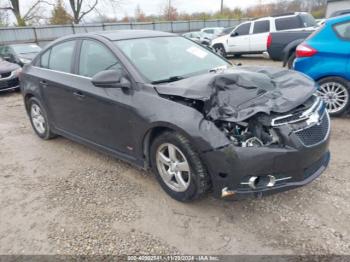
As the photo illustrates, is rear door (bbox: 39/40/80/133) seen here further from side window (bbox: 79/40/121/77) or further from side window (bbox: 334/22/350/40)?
side window (bbox: 334/22/350/40)

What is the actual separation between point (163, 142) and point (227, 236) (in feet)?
3.36

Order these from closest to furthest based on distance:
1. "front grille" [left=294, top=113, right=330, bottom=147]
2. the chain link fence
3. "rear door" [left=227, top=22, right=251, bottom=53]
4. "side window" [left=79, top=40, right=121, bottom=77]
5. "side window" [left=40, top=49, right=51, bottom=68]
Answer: "front grille" [left=294, top=113, right=330, bottom=147]
"side window" [left=79, top=40, right=121, bottom=77]
"side window" [left=40, top=49, right=51, bottom=68]
"rear door" [left=227, top=22, right=251, bottom=53]
the chain link fence

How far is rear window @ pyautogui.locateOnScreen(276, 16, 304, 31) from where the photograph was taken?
12.0m

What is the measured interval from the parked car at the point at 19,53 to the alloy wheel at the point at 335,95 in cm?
962

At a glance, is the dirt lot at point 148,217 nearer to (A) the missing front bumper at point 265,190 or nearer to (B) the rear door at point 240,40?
(A) the missing front bumper at point 265,190

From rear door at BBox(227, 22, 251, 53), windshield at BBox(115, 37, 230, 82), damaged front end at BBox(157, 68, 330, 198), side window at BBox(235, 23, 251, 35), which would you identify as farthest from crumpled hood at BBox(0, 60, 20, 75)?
side window at BBox(235, 23, 251, 35)

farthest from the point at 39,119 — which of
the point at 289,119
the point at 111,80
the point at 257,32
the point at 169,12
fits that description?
the point at 169,12

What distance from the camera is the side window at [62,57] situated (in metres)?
4.02

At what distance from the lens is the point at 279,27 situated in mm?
12398

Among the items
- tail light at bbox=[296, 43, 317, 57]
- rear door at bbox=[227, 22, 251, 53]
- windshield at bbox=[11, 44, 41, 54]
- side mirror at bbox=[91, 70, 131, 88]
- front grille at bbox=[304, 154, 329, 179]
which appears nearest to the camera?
front grille at bbox=[304, 154, 329, 179]

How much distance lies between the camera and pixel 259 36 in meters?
12.8

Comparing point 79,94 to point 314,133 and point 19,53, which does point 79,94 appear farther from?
point 19,53

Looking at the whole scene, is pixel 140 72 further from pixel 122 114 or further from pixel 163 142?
pixel 163 142

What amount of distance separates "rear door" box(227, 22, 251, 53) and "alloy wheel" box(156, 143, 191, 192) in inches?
451
